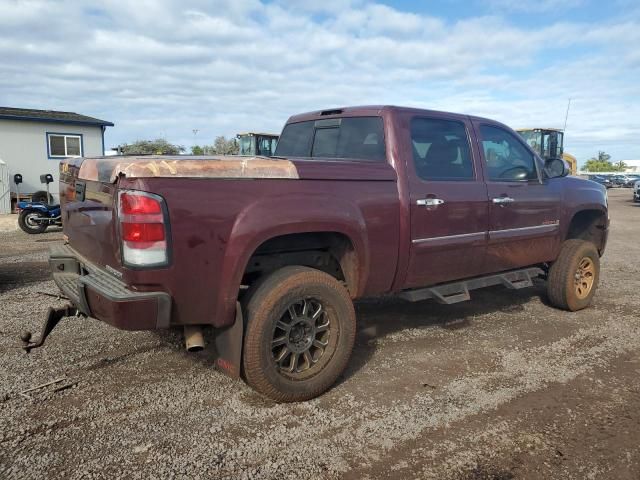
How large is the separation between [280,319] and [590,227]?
4.50m

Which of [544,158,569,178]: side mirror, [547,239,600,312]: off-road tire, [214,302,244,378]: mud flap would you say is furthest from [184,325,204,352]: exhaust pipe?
[547,239,600,312]: off-road tire

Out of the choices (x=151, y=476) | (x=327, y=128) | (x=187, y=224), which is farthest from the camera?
(x=327, y=128)

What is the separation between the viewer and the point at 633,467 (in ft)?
9.13

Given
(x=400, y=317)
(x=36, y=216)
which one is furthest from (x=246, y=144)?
(x=400, y=317)

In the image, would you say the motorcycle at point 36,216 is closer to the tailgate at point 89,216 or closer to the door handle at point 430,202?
the tailgate at point 89,216

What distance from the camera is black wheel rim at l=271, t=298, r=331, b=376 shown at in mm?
3373

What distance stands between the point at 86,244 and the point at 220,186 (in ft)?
3.90

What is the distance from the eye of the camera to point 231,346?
128 inches

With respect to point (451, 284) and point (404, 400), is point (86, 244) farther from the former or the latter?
point (451, 284)

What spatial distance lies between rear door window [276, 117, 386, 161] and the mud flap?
173 centimetres

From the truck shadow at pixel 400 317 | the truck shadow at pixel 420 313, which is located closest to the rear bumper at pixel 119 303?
the truck shadow at pixel 400 317

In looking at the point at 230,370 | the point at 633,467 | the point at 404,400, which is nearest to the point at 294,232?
the point at 230,370

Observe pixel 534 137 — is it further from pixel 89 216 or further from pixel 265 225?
pixel 89 216

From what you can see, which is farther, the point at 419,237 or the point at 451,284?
the point at 451,284
